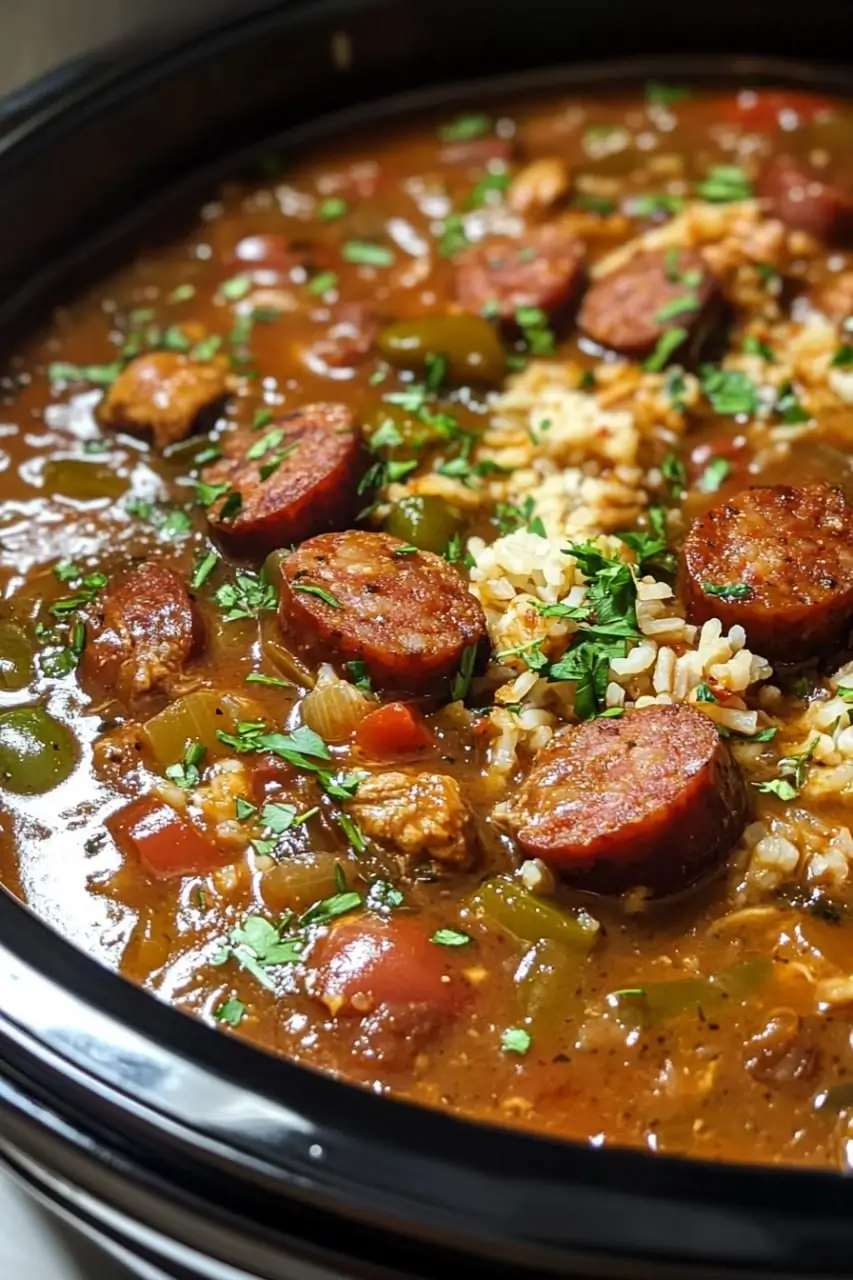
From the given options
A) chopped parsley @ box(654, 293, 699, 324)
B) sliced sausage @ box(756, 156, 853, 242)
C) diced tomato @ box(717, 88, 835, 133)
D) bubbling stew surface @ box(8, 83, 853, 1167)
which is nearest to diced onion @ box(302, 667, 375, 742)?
bubbling stew surface @ box(8, 83, 853, 1167)

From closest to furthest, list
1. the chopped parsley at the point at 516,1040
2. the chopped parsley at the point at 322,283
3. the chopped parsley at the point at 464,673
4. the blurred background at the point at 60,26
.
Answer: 1. the chopped parsley at the point at 516,1040
2. the chopped parsley at the point at 464,673
3. the chopped parsley at the point at 322,283
4. the blurred background at the point at 60,26

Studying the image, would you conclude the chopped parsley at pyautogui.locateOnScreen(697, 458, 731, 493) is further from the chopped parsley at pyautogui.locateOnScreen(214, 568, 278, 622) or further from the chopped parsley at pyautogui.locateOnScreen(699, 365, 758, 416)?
the chopped parsley at pyautogui.locateOnScreen(214, 568, 278, 622)

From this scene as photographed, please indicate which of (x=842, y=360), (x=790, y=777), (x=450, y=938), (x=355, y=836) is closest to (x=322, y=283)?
(x=842, y=360)

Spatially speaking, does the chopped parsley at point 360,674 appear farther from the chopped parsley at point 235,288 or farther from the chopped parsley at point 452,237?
the chopped parsley at point 452,237

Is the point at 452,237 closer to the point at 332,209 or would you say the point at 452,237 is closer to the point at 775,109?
the point at 332,209

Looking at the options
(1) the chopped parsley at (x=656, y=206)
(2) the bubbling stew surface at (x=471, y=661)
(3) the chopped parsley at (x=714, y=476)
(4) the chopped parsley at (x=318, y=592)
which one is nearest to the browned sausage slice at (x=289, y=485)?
(2) the bubbling stew surface at (x=471, y=661)

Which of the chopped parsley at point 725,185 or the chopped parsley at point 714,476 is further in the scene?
the chopped parsley at point 725,185
